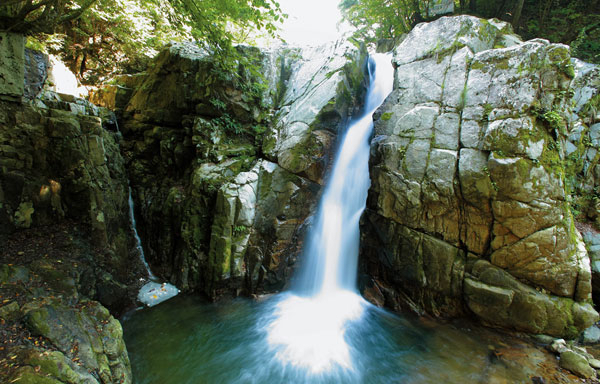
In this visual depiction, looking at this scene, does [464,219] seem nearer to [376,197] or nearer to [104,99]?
[376,197]

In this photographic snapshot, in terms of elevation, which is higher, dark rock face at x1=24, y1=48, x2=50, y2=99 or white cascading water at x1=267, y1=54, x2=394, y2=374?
dark rock face at x1=24, y1=48, x2=50, y2=99

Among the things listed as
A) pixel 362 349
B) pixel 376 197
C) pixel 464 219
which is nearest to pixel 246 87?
pixel 376 197

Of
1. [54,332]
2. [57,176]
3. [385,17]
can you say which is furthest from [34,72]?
[385,17]

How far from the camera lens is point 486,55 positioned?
5.80 m

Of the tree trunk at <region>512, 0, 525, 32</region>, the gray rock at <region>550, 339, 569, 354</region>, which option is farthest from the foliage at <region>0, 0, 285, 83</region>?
the gray rock at <region>550, 339, 569, 354</region>

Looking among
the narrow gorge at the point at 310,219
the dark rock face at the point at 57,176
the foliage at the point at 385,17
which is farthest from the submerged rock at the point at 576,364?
the foliage at the point at 385,17

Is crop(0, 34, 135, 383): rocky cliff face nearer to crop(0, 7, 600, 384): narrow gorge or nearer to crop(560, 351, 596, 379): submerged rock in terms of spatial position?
crop(0, 7, 600, 384): narrow gorge

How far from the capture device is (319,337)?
546 cm

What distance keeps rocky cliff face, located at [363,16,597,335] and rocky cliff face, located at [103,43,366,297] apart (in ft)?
7.45

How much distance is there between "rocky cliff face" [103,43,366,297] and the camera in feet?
22.7

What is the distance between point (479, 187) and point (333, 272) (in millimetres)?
4513

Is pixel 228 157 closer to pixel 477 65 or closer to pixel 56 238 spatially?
pixel 56 238

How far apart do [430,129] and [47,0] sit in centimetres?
874

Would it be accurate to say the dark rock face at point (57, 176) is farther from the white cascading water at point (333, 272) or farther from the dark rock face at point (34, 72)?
the white cascading water at point (333, 272)
